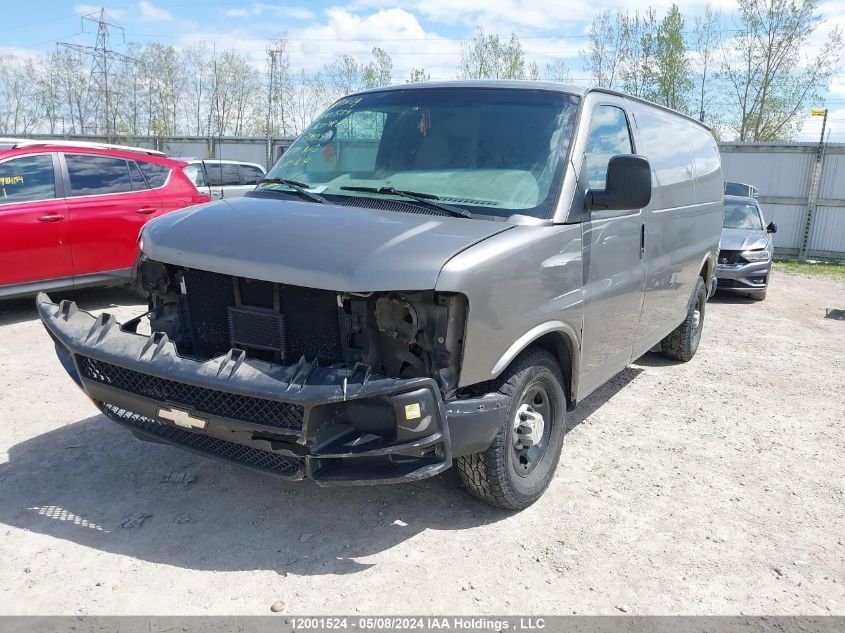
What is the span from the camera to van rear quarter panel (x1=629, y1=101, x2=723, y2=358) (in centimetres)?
488

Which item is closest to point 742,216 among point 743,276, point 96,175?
point 743,276

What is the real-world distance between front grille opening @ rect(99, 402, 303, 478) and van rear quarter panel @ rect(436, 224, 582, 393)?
906 mm

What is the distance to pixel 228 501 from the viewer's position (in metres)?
3.70

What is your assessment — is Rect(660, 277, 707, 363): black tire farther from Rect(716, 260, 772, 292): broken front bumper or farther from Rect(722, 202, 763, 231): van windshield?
Rect(722, 202, 763, 231): van windshield

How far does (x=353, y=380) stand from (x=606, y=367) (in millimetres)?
2224

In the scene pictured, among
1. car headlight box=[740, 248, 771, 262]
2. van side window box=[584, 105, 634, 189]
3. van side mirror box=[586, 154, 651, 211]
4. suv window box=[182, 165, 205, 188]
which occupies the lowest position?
car headlight box=[740, 248, 771, 262]

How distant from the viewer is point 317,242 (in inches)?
120

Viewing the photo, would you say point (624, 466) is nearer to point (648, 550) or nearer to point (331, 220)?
point (648, 550)

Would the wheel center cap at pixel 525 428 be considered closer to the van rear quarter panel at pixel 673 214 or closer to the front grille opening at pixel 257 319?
the front grille opening at pixel 257 319

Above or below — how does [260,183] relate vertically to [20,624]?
above

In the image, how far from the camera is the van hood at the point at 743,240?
1104cm

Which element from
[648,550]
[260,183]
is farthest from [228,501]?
[648,550]

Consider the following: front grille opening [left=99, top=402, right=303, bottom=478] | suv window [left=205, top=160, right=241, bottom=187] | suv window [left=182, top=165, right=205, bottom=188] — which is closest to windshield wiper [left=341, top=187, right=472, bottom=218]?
front grille opening [left=99, top=402, right=303, bottom=478]

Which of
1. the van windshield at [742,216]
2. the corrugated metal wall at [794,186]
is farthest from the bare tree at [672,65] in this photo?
the van windshield at [742,216]
